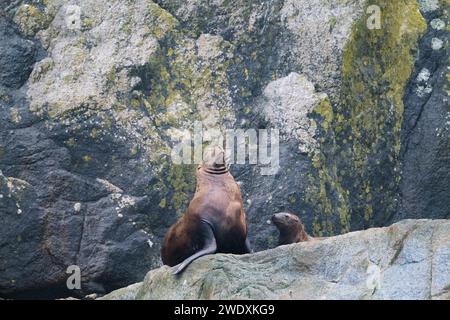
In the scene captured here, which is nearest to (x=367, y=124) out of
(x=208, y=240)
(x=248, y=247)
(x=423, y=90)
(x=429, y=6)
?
(x=423, y=90)

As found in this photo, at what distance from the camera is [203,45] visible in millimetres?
9938

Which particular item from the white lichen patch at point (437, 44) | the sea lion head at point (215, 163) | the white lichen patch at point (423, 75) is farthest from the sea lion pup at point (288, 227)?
the white lichen patch at point (437, 44)

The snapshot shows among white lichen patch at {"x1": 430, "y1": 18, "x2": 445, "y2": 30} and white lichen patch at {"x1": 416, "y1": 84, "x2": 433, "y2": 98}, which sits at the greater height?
white lichen patch at {"x1": 430, "y1": 18, "x2": 445, "y2": 30}

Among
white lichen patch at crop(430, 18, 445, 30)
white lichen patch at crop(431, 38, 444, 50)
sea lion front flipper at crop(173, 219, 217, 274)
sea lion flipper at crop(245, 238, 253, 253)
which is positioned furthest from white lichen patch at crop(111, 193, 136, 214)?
white lichen patch at crop(430, 18, 445, 30)

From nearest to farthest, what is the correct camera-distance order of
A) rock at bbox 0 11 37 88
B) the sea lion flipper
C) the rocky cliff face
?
the sea lion flipper < the rocky cliff face < rock at bbox 0 11 37 88

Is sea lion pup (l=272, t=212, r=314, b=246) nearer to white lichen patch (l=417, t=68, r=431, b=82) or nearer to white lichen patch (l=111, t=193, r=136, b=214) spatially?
white lichen patch (l=111, t=193, r=136, b=214)

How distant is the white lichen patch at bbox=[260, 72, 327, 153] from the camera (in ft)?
31.7

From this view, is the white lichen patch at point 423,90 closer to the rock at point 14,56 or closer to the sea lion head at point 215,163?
the sea lion head at point 215,163

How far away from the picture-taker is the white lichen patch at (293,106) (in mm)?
9656

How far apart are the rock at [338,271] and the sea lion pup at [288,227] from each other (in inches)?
54.5

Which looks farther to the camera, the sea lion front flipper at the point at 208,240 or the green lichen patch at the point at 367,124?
the green lichen patch at the point at 367,124

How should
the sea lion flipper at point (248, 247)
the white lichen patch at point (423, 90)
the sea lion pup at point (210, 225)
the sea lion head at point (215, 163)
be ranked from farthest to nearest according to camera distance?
the white lichen patch at point (423, 90) → the sea lion head at point (215, 163) → the sea lion flipper at point (248, 247) → the sea lion pup at point (210, 225)

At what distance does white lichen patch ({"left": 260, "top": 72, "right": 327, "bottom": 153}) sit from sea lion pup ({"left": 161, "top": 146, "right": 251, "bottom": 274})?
2.98 feet

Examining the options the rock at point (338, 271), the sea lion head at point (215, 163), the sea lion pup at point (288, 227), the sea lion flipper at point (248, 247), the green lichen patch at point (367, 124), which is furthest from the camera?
the green lichen patch at point (367, 124)
